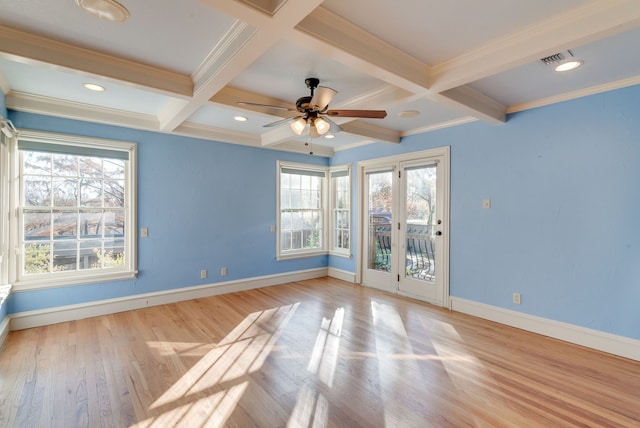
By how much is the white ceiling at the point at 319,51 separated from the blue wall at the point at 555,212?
0.31 meters

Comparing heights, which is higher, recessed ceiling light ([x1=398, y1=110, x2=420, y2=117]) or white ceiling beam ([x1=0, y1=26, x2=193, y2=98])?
recessed ceiling light ([x1=398, y1=110, x2=420, y2=117])

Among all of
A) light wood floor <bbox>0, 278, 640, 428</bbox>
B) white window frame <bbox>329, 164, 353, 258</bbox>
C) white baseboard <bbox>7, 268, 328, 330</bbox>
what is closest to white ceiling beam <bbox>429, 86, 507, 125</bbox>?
light wood floor <bbox>0, 278, 640, 428</bbox>

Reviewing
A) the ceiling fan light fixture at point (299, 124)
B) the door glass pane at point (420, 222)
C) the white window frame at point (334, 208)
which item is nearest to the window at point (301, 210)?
the white window frame at point (334, 208)

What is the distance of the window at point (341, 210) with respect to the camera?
5742mm

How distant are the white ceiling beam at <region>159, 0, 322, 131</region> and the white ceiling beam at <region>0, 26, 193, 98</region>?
0.24 meters

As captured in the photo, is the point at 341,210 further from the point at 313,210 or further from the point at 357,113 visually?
the point at 357,113

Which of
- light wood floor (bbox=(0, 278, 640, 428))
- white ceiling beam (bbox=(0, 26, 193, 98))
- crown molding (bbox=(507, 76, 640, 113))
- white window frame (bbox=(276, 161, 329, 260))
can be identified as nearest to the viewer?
light wood floor (bbox=(0, 278, 640, 428))

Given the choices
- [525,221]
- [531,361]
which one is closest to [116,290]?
[531,361]

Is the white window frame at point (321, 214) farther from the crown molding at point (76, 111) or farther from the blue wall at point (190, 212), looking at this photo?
the crown molding at point (76, 111)

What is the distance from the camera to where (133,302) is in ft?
13.0

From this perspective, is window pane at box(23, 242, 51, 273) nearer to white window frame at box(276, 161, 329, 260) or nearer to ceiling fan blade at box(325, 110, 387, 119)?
white window frame at box(276, 161, 329, 260)

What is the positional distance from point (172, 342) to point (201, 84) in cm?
257

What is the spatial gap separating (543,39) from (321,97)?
5.25 ft

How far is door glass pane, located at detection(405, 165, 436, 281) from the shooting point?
172 inches
